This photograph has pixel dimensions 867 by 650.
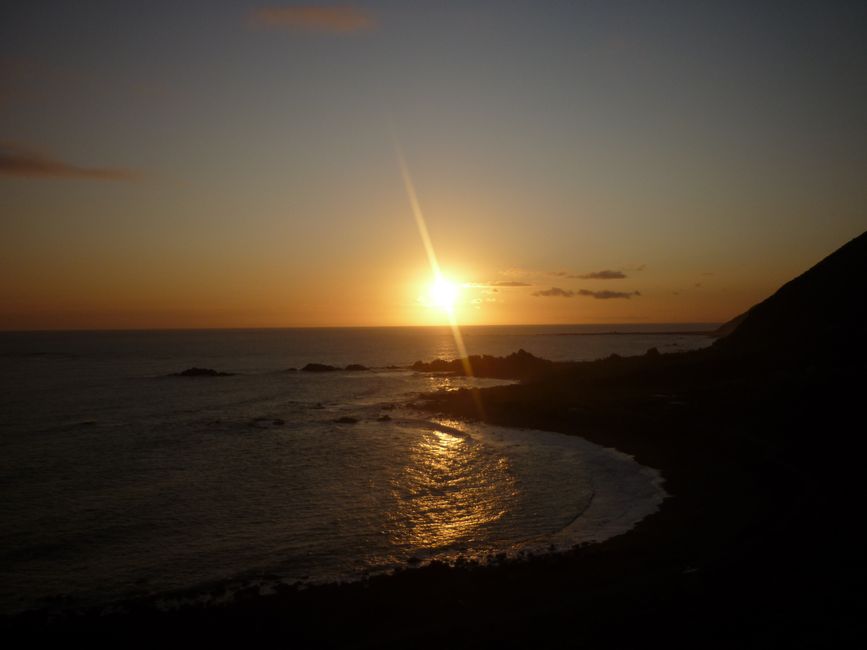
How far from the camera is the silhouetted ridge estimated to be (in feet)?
169

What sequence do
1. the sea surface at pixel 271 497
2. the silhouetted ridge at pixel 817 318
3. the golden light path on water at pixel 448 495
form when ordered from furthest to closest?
the silhouetted ridge at pixel 817 318 < the golden light path on water at pixel 448 495 < the sea surface at pixel 271 497

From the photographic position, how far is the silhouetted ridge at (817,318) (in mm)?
51438

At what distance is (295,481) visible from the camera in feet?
99.1

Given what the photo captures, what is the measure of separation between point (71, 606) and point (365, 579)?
783cm

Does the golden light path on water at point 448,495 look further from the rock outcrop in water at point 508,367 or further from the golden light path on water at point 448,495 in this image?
the rock outcrop in water at point 508,367

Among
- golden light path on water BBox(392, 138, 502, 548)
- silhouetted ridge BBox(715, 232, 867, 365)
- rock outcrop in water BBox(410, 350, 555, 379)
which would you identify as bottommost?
golden light path on water BBox(392, 138, 502, 548)

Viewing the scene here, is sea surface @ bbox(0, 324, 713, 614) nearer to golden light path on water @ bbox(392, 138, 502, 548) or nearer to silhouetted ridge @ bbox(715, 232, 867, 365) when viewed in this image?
golden light path on water @ bbox(392, 138, 502, 548)

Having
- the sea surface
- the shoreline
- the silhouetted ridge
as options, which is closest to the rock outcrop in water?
the silhouetted ridge

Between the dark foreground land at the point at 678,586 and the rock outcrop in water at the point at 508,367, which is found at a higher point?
the rock outcrop in water at the point at 508,367

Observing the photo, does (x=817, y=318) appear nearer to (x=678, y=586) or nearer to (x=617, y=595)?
(x=678, y=586)

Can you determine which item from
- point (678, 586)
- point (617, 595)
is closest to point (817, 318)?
point (678, 586)

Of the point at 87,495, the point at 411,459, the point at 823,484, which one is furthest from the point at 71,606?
the point at 823,484

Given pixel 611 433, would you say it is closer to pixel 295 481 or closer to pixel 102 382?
pixel 295 481

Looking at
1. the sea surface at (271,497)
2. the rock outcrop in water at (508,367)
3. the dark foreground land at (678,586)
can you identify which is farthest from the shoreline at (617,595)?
the rock outcrop in water at (508,367)
